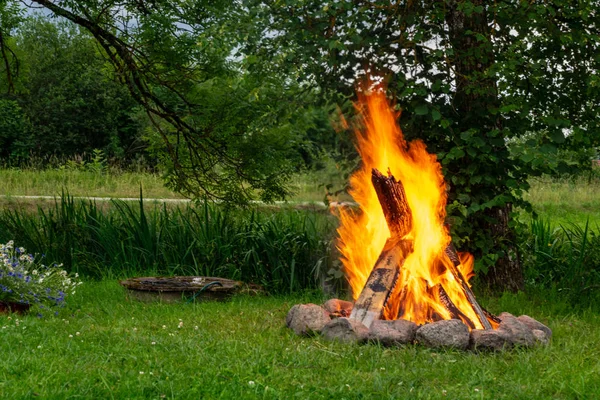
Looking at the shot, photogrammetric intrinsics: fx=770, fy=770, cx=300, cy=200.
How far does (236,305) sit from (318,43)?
9.04 feet

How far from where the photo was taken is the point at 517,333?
584 cm

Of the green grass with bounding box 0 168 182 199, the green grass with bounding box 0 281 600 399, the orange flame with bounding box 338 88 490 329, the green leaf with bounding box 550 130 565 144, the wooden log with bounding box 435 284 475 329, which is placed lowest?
the green grass with bounding box 0 168 182 199

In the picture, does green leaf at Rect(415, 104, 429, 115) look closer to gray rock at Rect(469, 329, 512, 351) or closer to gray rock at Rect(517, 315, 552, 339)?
gray rock at Rect(517, 315, 552, 339)

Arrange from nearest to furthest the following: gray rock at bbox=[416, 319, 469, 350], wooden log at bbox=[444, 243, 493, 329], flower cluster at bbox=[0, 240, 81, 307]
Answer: gray rock at bbox=[416, 319, 469, 350]
wooden log at bbox=[444, 243, 493, 329]
flower cluster at bbox=[0, 240, 81, 307]

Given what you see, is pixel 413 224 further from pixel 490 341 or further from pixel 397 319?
pixel 490 341

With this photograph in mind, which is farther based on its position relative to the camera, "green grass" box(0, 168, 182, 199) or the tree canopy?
"green grass" box(0, 168, 182, 199)

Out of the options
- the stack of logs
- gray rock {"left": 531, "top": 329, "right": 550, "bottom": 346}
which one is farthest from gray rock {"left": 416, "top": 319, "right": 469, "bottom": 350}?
gray rock {"left": 531, "top": 329, "right": 550, "bottom": 346}

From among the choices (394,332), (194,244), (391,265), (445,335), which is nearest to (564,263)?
(391,265)

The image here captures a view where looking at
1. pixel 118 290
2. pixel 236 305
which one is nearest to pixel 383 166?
pixel 236 305

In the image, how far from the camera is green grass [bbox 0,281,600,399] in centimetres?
446

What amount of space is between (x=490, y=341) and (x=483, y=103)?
2909 mm

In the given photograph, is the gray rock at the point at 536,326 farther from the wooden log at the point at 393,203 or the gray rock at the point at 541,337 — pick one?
the wooden log at the point at 393,203

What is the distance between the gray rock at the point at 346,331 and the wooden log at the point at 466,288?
102 cm

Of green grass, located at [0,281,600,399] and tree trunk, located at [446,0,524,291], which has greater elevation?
tree trunk, located at [446,0,524,291]
